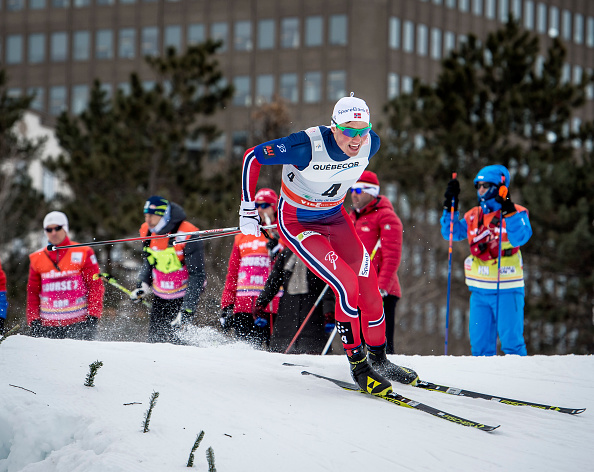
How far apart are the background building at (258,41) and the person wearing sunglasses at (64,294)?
125 ft

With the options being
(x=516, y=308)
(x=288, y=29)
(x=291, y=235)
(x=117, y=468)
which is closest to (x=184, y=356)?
(x=291, y=235)

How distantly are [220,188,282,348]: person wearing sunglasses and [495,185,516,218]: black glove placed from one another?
2.15m

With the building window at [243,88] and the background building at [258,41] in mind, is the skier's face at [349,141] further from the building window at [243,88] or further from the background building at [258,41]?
the building window at [243,88]

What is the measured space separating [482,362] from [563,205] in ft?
49.0

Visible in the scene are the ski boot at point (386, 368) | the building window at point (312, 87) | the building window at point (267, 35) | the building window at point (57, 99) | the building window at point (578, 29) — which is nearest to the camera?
the ski boot at point (386, 368)

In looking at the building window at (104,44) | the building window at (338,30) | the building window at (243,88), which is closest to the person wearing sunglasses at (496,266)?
the building window at (338,30)

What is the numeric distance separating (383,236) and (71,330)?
3188 millimetres

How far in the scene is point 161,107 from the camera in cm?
2564

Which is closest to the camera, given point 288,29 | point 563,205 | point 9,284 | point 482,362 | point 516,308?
point 482,362

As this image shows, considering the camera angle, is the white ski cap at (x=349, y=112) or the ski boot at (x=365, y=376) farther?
the white ski cap at (x=349, y=112)

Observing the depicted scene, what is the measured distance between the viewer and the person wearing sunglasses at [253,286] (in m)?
8.20

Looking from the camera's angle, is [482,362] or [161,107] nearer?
[482,362]

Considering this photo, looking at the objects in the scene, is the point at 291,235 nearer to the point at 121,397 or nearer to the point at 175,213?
the point at 121,397

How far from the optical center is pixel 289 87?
49500mm
